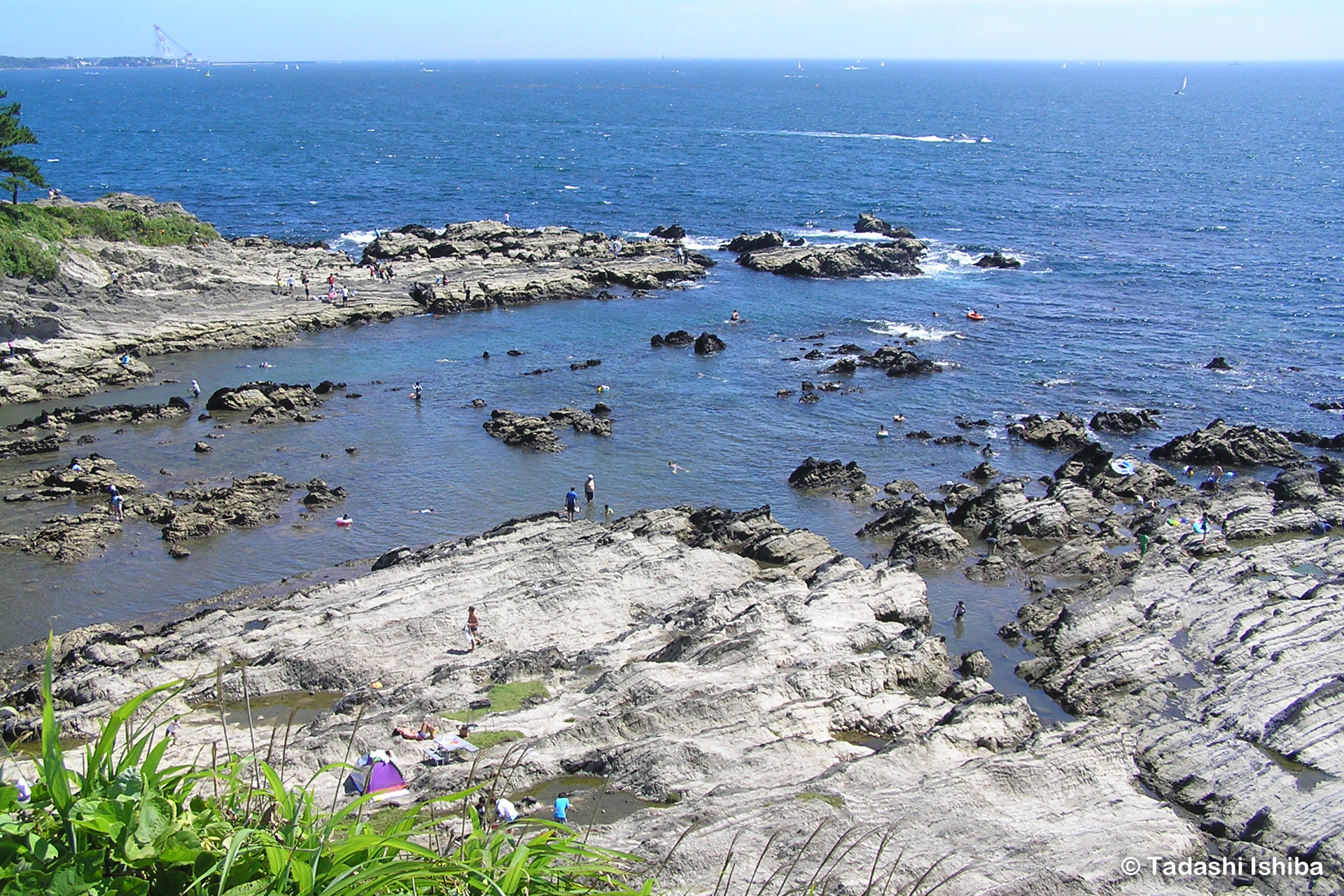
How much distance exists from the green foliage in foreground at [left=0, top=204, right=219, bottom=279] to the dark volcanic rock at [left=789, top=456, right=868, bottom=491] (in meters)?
42.4

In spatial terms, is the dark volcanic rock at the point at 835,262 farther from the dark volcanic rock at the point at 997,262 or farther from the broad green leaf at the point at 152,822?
the broad green leaf at the point at 152,822

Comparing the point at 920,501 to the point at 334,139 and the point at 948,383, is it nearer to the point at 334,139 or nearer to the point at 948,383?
the point at 948,383

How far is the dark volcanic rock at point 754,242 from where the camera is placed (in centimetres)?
8575

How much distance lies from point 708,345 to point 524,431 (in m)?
17.7

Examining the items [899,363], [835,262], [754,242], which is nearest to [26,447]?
[899,363]

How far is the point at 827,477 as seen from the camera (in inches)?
1684

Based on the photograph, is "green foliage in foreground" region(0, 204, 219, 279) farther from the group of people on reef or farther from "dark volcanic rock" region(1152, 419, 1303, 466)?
"dark volcanic rock" region(1152, 419, 1303, 466)

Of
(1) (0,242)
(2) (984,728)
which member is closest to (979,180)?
(1) (0,242)

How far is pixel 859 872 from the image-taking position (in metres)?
17.1

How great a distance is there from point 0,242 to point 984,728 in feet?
181

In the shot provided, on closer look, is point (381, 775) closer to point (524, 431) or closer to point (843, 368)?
point (524, 431)

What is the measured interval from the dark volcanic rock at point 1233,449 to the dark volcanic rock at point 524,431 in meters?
28.2

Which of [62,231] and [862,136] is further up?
[862,136]

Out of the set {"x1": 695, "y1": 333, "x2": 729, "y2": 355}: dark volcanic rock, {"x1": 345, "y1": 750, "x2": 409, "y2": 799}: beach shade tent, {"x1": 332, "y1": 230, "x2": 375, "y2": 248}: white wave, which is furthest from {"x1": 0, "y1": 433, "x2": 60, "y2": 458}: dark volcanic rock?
{"x1": 332, "y1": 230, "x2": 375, "y2": 248}: white wave
